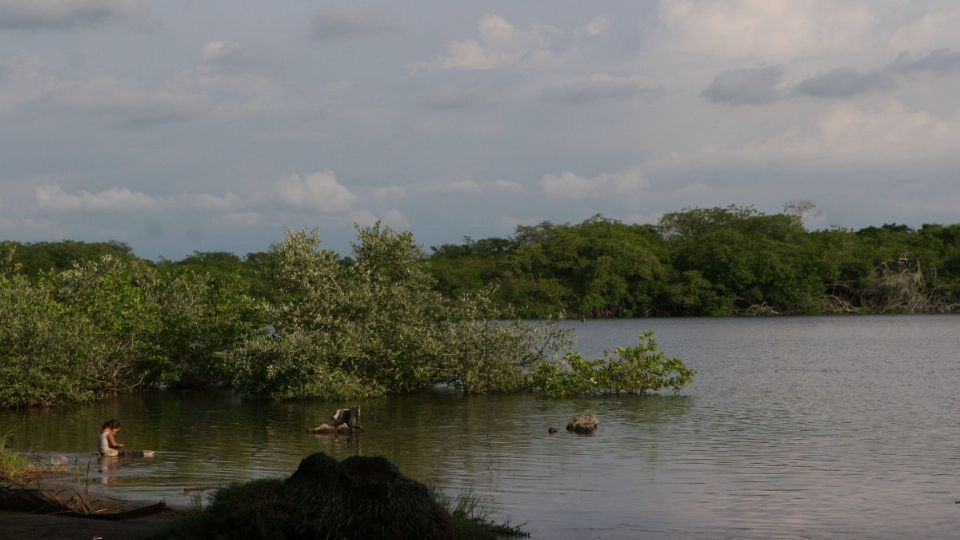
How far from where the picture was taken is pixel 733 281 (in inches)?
4368

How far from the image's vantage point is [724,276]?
111250 millimetres

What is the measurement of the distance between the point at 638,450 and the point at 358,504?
14.5 m

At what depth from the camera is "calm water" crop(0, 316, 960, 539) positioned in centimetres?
1786

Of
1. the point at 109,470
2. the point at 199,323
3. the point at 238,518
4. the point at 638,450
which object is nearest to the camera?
the point at 238,518

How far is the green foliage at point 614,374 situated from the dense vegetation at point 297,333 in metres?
0.11

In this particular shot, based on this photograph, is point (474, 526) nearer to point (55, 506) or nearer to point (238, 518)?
point (238, 518)

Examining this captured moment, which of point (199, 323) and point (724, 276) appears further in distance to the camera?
point (724, 276)

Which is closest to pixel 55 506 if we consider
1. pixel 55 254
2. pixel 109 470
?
pixel 109 470

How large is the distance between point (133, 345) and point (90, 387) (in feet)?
6.78

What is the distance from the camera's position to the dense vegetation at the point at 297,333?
34.3 m

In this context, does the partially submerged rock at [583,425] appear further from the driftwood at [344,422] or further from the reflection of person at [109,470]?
the reflection of person at [109,470]

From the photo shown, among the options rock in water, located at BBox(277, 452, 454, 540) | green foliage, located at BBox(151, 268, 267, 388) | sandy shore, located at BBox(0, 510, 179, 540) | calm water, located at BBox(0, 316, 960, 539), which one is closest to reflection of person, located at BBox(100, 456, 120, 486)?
calm water, located at BBox(0, 316, 960, 539)

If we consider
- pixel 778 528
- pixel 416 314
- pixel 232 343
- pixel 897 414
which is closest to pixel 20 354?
pixel 232 343

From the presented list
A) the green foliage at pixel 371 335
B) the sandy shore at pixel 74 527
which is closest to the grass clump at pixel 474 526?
the sandy shore at pixel 74 527
